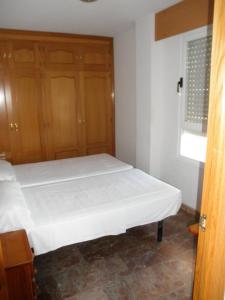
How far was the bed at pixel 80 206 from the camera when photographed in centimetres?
180

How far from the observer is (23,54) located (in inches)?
143

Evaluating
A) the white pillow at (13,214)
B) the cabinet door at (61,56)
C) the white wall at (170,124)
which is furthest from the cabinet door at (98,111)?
the white pillow at (13,214)

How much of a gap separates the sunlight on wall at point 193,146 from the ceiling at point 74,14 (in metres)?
1.49

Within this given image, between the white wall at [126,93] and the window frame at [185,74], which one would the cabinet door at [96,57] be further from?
the window frame at [185,74]

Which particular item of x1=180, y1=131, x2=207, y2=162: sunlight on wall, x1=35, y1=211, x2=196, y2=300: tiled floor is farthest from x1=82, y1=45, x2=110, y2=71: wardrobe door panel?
x1=35, y1=211, x2=196, y2=300: tiled floor

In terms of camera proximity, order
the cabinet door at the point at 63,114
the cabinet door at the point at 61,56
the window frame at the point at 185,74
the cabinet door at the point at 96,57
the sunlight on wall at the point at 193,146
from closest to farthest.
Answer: the window frame at the point at 185,74 → the sunlight on wall at the point at 193,146 → the cabinet door at the point at 61,56 → the cabinet door at the point at 63,114 → the cabinet door at the point at 96,57

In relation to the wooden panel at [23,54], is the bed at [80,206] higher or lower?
lower

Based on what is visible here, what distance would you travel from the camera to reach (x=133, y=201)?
84.5 inches

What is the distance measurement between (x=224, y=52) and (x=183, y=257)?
1.93 meters

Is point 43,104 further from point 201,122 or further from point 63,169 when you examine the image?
point 201,122

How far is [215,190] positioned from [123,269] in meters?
1.49

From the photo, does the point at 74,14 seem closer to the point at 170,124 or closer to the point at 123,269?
the point at 170,124

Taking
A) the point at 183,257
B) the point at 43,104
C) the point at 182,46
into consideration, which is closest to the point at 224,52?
the point at 183,257

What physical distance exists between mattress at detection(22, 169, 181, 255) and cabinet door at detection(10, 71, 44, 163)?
1.55 meters
